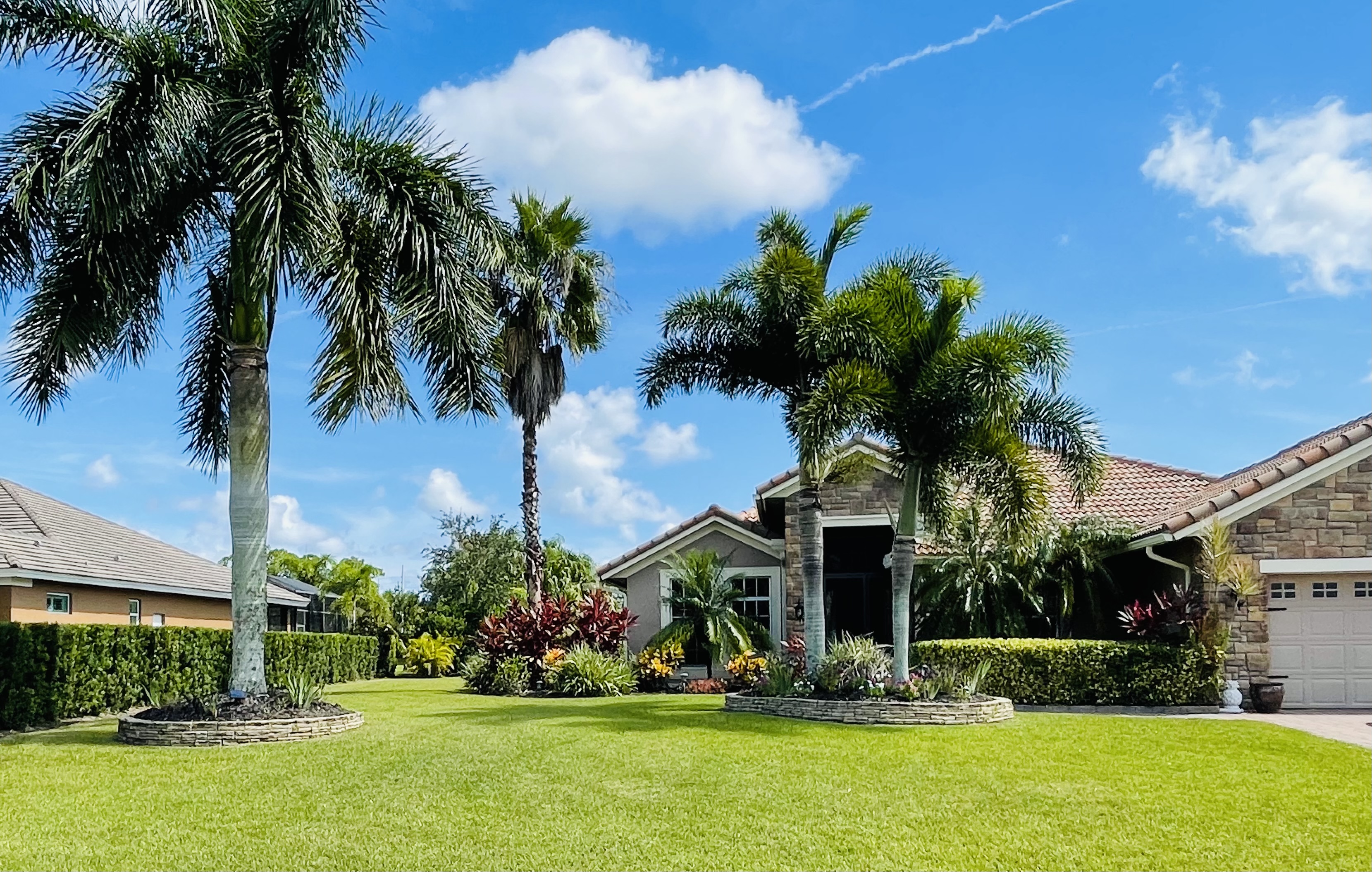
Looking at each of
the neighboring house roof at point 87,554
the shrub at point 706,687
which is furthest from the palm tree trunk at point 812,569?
the neighboring house roof at point 87,554

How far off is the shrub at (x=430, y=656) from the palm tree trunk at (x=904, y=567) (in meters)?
16.6

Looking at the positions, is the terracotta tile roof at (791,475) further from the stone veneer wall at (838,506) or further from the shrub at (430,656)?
the shrub at (430,656)

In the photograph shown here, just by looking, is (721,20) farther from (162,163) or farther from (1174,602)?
(1174,602)

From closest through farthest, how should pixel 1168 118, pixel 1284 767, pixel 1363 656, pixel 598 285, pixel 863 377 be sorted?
pixel 1284 767 < pixel 1168 118 < pixel 863 377 < pixel 1363 656 < pixel 598 285

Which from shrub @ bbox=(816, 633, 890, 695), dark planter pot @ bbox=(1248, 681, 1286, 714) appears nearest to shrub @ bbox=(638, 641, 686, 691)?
shrub @ bbox=(816, 633, 890, 695)

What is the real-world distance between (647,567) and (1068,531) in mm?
8617

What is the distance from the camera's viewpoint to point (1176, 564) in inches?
666

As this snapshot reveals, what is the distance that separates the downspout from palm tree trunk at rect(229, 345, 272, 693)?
13.7 m

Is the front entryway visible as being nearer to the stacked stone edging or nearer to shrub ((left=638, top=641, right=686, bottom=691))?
shrub ((left=638, top=641, right=686, bottom=691))

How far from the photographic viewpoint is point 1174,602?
54.0 ft

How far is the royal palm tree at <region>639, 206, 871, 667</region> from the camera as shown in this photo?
15508mm

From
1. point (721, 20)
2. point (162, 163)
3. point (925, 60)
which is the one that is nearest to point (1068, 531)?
point (925, 60)

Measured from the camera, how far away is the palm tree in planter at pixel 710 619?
20297 mm

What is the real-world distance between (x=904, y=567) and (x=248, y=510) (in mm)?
8937
